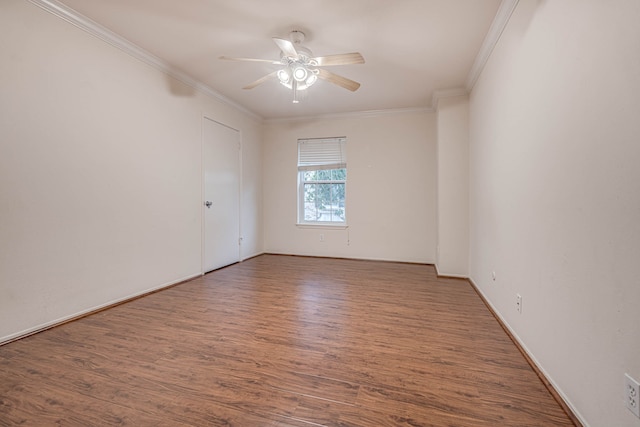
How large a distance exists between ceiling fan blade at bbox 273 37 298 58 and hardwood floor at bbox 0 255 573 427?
A: 2.29 metres

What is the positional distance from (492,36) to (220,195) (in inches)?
148

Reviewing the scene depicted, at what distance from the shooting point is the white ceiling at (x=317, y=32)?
227 cm

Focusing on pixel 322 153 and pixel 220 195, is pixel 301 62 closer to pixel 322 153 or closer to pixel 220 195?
pixel 220 195

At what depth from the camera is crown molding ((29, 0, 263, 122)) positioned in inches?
88.3

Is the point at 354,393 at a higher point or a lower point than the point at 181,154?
lower

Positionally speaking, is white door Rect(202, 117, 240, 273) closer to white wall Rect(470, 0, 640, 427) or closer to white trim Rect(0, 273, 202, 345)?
white trim Rect(0, 273, 202, 345)

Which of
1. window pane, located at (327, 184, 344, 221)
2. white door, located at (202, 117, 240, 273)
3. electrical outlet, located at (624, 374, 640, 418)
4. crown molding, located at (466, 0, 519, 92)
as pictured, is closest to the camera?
electrical outlet, located at (624, 374, 640, 418)

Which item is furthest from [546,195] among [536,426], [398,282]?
[398,282]

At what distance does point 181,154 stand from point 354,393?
328cm

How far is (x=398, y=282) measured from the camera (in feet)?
12.1

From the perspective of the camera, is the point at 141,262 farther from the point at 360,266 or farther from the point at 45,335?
the point at 360,266

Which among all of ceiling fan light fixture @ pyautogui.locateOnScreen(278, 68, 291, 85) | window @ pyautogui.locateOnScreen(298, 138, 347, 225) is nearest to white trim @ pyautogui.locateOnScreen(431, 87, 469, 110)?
window @ pyautogui.locateOnScreen(298, 138, 347, 225)

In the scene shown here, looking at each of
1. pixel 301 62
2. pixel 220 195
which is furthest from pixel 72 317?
pixel 301 62

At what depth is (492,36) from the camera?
2.53 m
